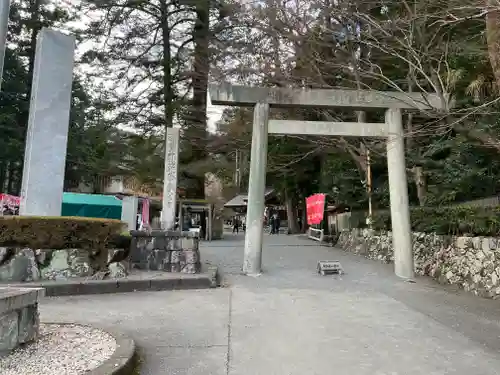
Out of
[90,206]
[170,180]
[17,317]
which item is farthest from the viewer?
[90,206]

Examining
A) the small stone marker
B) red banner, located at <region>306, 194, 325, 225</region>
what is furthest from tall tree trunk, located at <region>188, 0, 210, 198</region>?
the small stone marker

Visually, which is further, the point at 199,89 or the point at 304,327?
the point at 199,89

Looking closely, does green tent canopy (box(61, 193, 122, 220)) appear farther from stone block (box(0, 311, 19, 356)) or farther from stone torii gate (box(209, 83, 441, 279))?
stone block (box(0, 311, 19, 356))

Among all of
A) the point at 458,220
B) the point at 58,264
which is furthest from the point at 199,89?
the point at 458,220

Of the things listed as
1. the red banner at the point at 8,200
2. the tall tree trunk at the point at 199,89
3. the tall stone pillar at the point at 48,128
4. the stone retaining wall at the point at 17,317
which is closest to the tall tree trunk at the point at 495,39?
the stone retaining wall at the point at 17,317

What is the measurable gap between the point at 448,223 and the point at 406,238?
973 millimetres

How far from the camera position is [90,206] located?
699 inches

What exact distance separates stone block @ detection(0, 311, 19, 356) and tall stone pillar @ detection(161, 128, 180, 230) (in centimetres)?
856

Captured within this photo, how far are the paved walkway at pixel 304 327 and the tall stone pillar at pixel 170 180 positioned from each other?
444 cm

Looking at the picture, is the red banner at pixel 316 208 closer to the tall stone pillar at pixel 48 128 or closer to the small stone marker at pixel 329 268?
the small stone marker at pixel 329 268

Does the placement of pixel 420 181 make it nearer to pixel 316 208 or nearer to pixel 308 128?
pixel 308 128

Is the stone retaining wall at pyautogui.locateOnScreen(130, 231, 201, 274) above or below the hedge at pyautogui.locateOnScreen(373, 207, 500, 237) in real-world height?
below

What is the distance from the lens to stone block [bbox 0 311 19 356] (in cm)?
336

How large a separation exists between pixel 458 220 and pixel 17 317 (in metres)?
8.37
